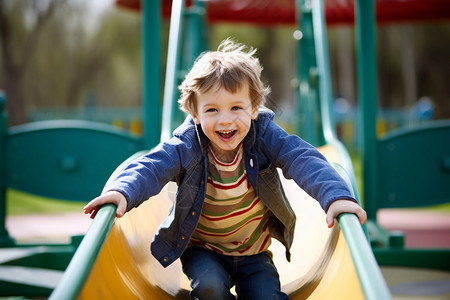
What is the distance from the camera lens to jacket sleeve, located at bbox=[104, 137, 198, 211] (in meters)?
1.69

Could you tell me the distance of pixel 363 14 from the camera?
11.9 ft

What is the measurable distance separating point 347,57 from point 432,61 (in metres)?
4.57

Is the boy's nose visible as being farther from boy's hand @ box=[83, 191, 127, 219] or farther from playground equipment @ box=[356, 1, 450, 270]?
playground equipment @ box=[356, 1, 450, 270]

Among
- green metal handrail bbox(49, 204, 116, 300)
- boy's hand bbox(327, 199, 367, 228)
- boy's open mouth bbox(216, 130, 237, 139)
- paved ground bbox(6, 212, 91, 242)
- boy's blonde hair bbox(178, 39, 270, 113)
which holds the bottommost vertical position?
paved ground bbox(6, 212, 91, 242)

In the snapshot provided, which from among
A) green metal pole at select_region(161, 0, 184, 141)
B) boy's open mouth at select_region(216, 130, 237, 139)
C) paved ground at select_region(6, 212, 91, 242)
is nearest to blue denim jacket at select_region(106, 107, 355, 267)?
boy's open mouth at select_region(216, 130, 237, 139)

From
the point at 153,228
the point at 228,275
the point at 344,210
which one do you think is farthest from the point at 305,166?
the point at 153,228

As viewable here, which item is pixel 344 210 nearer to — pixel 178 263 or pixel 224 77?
pixel 224 77

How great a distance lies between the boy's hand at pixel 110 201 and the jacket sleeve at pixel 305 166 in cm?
54

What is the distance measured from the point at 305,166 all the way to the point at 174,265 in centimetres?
75

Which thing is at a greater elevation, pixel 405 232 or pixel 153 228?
pixel 153 228

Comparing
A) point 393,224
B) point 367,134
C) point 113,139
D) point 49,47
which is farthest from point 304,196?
point 49,47

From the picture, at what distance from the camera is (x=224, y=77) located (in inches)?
73.7

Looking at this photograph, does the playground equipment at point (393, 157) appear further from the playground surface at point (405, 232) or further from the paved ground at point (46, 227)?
the paved ground at point (46, 227)

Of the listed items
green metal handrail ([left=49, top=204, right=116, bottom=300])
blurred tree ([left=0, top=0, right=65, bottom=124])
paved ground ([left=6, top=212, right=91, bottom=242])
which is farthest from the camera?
blurred tree ([left=0, top=0, right=65, bottom=124])
